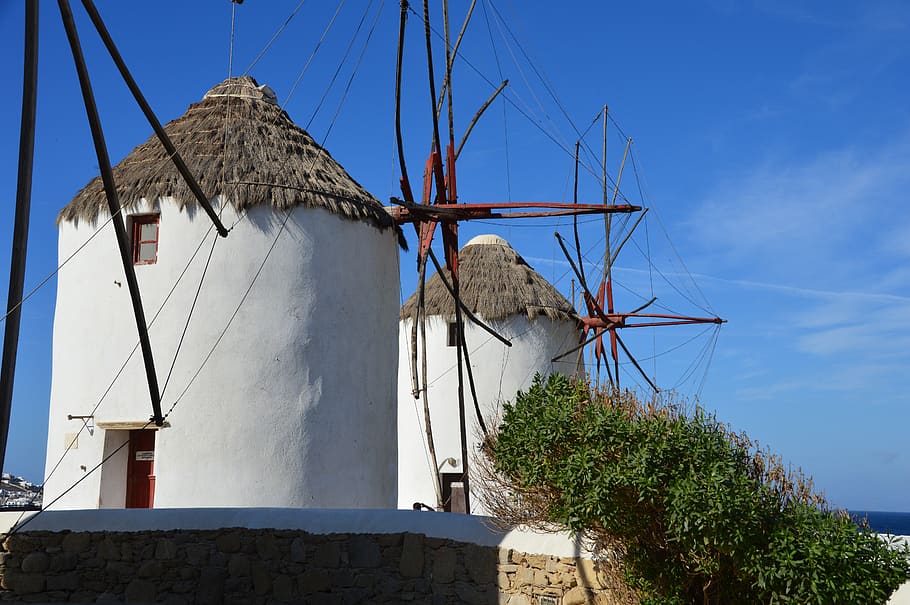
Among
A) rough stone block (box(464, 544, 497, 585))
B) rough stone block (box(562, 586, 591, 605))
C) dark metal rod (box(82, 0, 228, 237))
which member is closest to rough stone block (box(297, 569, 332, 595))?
rough stone block (box(464, 544, 497, 585))

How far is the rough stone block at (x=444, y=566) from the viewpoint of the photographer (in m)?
8.21

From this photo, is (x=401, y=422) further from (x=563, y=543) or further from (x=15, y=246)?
(x=15, y=246)

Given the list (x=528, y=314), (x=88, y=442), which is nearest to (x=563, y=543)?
(x=88, y=442)

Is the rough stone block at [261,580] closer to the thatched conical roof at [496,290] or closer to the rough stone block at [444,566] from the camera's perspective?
the rough stone block at [444,566]

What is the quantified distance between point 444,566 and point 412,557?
36 centimetres

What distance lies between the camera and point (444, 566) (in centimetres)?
827

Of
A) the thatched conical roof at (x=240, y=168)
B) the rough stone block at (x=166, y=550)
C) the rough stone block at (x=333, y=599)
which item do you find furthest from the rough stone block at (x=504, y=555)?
the thatched conical roof at (x=240, y=168)

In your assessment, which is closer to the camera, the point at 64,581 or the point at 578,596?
the point at 578,596

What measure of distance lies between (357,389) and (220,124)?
405 cm

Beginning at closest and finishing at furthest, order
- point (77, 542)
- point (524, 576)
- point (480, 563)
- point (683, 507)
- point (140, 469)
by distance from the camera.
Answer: point (683, 507) → point (524, 576) → point (480, 563) → point (77, 542) → point (140, 469)

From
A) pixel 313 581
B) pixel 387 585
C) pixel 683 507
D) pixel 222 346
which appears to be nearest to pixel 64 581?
pixel 313 581

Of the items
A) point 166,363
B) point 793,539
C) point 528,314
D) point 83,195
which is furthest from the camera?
point 528,314

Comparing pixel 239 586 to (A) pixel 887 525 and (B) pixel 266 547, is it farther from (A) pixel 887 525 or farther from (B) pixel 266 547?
(A) pixel 887 525

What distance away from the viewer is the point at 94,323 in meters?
11.5
